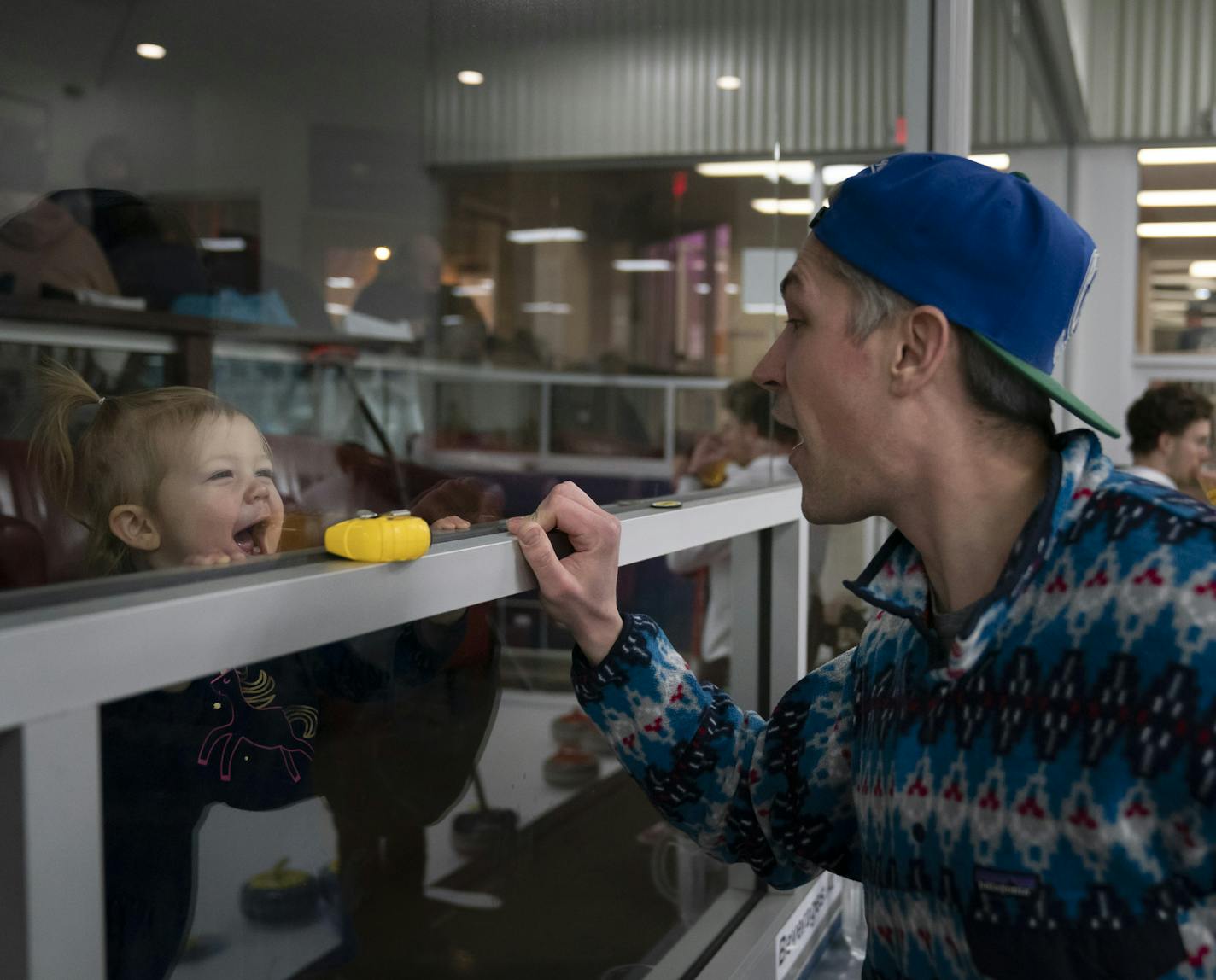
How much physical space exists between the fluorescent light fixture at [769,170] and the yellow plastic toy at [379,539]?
49.0 inches

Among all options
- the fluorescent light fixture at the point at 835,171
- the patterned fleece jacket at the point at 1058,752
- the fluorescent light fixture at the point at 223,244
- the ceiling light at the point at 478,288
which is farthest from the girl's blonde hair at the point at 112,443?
the ceiling light at the point at 478,288

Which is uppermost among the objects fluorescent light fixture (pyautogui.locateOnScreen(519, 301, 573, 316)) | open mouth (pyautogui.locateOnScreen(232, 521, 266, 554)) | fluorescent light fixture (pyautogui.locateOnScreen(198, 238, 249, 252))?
fluorescent light fixture (pyautogui.locateOnScreen(198, 238, 249, 252))

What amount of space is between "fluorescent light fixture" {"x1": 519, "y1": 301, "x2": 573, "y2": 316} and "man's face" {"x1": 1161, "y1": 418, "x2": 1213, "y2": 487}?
2.32 metres

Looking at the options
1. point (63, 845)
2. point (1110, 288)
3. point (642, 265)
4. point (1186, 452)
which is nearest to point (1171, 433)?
point (1186, 452)

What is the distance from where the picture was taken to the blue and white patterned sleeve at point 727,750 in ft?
3.02

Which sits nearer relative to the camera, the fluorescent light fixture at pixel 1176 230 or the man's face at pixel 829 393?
the man's face at pixel 829 393

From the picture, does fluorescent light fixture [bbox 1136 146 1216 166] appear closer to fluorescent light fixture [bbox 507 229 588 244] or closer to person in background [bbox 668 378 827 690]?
fluorescent light fixture [bbox 507 229 588 244]

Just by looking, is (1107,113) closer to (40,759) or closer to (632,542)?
(632,542)

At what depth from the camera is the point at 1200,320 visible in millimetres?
4934

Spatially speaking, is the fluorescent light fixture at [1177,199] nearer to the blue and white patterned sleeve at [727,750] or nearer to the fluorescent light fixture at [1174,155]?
the fluorescent light fixture at [1174,155]

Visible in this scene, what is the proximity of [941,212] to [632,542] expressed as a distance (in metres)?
0.36

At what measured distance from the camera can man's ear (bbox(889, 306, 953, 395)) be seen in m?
0.76

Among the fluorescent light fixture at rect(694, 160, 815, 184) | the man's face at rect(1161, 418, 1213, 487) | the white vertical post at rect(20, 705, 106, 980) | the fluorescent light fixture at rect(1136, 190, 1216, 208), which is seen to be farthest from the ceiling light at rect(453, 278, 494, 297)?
the white vertical post at rect(20, 705, 106, 980)

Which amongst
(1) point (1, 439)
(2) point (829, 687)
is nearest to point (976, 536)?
(2) point (829, 687)
